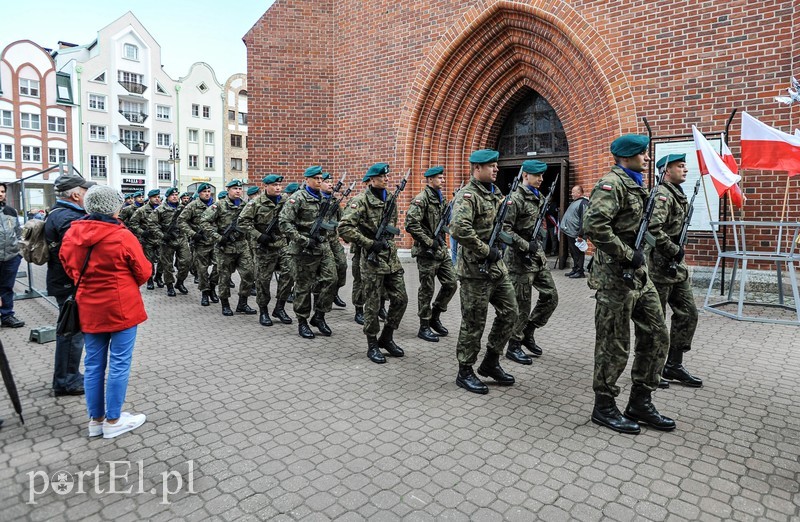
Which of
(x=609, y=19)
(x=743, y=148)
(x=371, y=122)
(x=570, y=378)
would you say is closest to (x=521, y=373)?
(x=570, y=378)

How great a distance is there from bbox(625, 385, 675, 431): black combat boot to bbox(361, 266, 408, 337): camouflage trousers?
238 centimetres

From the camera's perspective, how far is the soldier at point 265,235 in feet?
24.0

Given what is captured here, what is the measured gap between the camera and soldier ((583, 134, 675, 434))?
11.8 feet

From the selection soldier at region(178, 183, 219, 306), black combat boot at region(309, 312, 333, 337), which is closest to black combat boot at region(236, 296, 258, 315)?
soldier at region(178, 183, 219, 306)

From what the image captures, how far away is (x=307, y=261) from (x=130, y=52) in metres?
45.7

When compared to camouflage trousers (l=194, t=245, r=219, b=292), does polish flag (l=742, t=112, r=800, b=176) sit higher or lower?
higher

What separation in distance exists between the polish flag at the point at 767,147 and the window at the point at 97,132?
4498 cm

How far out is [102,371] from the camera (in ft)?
12.0

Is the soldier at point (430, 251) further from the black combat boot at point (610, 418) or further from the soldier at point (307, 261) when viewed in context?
the black combat boot at point (610, 418)

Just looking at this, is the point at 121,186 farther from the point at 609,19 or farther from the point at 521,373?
the point at 521,373

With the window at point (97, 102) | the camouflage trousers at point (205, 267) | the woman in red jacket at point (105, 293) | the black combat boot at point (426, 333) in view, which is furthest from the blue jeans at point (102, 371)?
the window at point (97, 102)

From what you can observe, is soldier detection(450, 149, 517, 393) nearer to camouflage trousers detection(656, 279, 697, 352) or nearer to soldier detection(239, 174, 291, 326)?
camouflage trousers detection(656, 279, 697, 352)

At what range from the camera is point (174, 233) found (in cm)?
998

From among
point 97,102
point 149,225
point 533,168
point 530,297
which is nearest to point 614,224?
point 530,297
